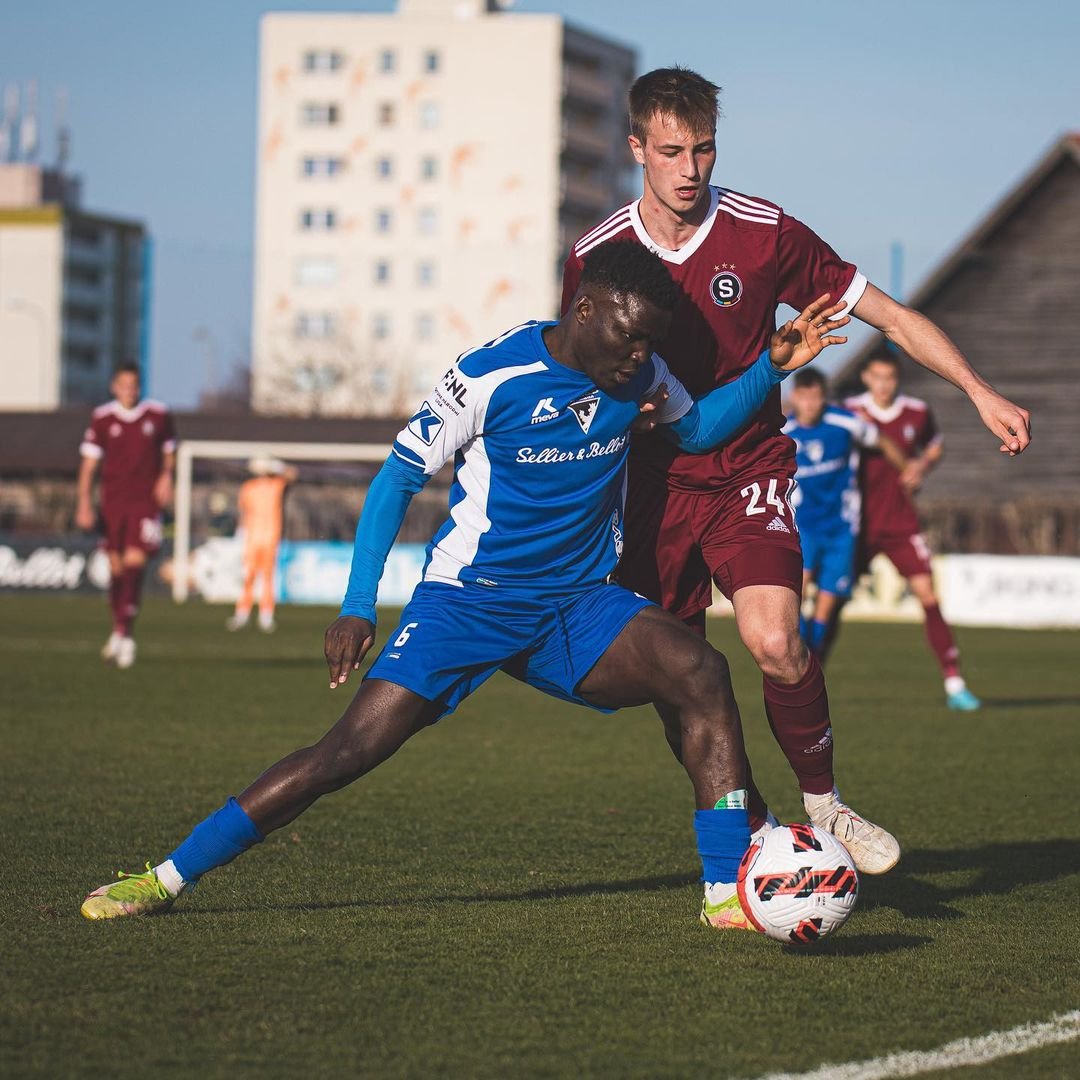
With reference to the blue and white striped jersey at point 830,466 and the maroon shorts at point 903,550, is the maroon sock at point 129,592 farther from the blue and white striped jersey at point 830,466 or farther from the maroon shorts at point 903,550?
the maroon shorts at point 903,550

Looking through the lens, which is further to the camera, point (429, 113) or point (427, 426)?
point (429, 113)

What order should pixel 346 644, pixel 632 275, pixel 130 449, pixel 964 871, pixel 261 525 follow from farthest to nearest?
1. pixel 261 525
2. pixel 130 449
3. pixel 964 871
4. pixel 632 275
5. pixel 346 644

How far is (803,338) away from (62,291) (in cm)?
12312

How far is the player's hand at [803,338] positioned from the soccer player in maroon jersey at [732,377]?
0.32 m

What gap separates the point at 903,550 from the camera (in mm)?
13750

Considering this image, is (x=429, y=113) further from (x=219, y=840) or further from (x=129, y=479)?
(x=219, y=840)

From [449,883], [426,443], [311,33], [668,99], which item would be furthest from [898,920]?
[311,33]

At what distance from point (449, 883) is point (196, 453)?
2970 cm

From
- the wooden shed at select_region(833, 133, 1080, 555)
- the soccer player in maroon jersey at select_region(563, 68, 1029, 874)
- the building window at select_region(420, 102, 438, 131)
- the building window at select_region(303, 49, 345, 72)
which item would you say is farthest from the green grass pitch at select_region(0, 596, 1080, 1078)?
the building window at select_region(303, 49, 345, 72)

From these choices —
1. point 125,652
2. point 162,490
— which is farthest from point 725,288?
point 125,652

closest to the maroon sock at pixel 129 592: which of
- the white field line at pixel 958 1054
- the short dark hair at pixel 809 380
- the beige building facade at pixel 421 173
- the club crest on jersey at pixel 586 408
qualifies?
the short dark hair at pixel 809 380

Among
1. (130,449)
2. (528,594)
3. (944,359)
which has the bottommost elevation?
(130,449)

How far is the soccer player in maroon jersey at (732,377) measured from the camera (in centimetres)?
573

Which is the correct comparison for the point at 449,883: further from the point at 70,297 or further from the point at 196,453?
the point at 70,297
